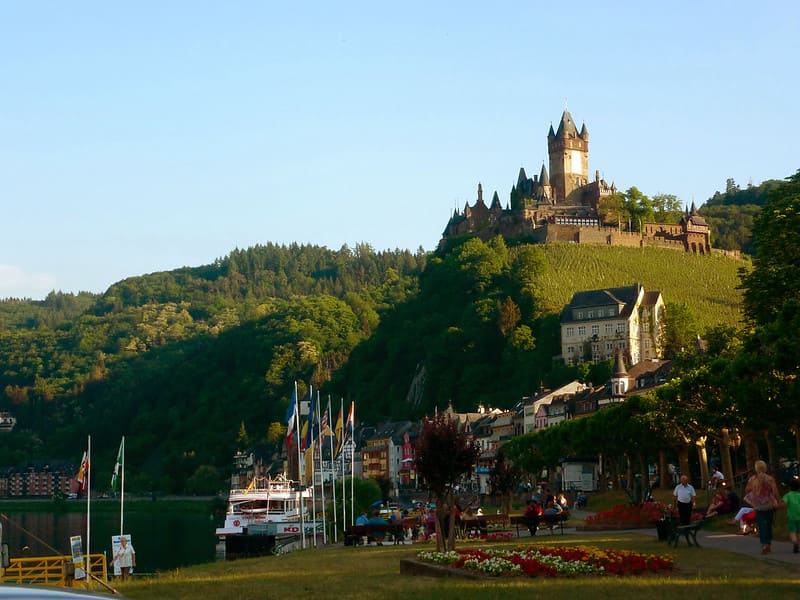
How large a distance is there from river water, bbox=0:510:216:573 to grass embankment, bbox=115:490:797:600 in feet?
95.4

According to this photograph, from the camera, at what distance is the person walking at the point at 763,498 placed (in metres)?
25.3

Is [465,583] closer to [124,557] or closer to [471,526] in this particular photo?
[124,557]

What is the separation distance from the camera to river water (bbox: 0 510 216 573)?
254ft

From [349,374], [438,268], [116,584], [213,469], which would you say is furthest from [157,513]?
[116,584]

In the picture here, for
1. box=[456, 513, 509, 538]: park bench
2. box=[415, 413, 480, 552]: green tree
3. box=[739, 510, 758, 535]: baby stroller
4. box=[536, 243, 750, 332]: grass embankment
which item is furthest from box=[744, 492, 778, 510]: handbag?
box=[536, 243, 750, 332]: grass embankment

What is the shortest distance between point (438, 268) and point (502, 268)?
16.0 m

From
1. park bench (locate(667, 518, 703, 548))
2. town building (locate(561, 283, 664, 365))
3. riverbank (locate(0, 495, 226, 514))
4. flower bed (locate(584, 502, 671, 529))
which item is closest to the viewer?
park bench (locate(667, 518, 703, 548))

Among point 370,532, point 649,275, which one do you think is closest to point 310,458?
point 370,532

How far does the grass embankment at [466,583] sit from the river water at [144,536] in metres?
29.1

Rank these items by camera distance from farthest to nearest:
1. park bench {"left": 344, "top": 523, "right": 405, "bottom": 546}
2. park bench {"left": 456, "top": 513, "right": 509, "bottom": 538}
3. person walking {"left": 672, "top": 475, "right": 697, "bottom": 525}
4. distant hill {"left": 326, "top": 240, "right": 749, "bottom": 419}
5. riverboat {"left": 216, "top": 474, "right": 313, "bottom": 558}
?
distant hill {"left": 326, "top": 240, "right": 749, "bottom": 419} < riverboat {"left": 216, "top": 474, "right": 313, "bottom": 558} < park bench {"left": 344, "top": 523, "right": 405, "bottom": 546} < park bench {"left": 456, "top": 513, "right": 509, "bottom": 538} < person walking {"left": 672, "top": 475, "right": 697, "bottom": 525}

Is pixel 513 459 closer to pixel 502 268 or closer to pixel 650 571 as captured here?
pixel 650 571

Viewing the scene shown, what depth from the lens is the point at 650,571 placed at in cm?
2211

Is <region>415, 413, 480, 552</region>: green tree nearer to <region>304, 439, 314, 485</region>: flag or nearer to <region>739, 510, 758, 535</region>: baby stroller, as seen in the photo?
<region>739, 510, 758, 535</region>: baby stroller

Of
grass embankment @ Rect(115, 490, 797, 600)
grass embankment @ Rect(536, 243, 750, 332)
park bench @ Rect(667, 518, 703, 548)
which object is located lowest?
grass embankment @ Rect(115, 490, 797, 600)
